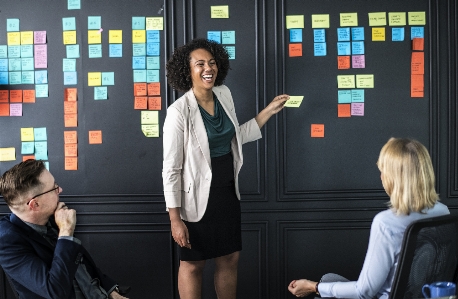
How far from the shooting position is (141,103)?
3330 millimetres

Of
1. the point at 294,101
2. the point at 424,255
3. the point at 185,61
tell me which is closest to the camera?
the point at 424,255

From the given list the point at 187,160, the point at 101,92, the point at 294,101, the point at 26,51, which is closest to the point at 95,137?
the point at 101,92

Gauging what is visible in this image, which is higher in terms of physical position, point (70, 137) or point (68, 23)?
point (68, 23)

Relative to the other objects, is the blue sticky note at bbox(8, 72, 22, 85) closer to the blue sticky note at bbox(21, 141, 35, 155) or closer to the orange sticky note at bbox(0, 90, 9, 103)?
the orange sticky note at bbox(0, 90, 9, 103)

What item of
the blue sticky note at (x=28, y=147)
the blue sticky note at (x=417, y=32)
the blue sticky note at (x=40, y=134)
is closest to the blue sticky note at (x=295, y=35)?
the blue sticky note at (x=417, y=32)

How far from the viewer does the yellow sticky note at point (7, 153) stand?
11.1 ft

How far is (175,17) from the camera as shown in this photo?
3.30 m

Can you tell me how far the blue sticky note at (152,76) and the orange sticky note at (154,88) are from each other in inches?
1.1

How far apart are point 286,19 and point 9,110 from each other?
6.50 feet

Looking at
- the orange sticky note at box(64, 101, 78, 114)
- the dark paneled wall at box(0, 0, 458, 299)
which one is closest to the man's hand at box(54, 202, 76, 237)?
the dark paneled wall at box(0, 0, 458, 299)

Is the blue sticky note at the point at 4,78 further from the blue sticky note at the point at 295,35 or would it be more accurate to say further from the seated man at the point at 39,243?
the blue sticky note at the point at 295,35

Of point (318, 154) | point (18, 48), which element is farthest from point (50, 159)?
point (318, 154)

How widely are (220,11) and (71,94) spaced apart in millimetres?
1151

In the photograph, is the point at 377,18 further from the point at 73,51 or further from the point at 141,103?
the point at 73,51
